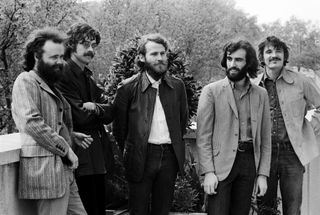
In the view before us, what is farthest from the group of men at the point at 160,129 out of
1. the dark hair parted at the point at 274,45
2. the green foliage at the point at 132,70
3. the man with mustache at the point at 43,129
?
the green foliage at the point at 132,70

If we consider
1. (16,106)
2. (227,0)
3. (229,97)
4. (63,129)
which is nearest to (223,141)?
(229,97)

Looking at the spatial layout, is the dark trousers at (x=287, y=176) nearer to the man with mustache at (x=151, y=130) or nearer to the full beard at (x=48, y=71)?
the man with mustache at (x=151, y=130)

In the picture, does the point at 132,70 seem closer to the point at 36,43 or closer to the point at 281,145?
the point at 281,145

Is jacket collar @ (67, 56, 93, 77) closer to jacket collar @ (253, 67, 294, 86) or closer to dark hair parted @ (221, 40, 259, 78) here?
dark hair parted @ (221, 40, 259, 78)

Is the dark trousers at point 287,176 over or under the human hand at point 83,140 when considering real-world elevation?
under

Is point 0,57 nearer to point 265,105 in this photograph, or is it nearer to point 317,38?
point 265,105

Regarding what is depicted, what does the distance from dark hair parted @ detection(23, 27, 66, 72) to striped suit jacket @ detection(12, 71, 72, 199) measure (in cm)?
16

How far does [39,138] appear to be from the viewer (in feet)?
11.8

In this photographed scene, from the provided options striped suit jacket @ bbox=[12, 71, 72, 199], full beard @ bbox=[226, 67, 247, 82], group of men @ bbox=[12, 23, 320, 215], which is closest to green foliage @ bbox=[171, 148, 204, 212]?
group of men @ bbox=[12, 23, 320, 215]

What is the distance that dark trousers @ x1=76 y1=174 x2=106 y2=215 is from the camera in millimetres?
4535

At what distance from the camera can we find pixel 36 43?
3.85 metres

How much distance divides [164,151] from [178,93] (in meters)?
0.55

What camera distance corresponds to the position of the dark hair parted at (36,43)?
3.85 m

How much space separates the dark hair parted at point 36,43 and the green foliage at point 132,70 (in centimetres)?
182
